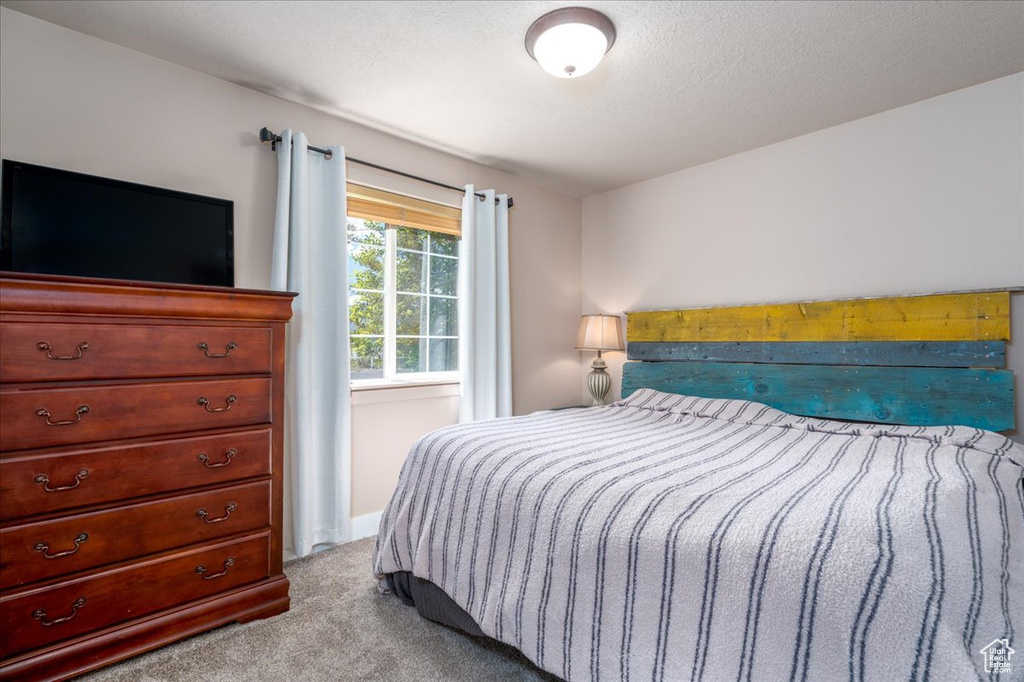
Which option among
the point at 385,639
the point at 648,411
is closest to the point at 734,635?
the point at 385,639

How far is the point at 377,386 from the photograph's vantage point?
289cm

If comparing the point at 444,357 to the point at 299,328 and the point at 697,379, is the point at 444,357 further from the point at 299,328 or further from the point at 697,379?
the point at 697,379

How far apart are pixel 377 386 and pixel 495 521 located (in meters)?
1.50

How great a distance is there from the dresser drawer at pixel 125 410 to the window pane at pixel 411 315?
1.18 metres

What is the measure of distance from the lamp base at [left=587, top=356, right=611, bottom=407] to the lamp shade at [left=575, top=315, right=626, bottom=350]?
0.19 metres

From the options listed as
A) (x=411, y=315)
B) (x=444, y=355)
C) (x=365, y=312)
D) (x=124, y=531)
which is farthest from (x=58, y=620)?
(x=444, y=355)

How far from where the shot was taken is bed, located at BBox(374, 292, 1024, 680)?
0.97 metres

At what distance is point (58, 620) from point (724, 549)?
6.66ft

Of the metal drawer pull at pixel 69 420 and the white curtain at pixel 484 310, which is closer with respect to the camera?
the metal drawer pull at pixel 69 420

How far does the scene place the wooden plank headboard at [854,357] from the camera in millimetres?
2277

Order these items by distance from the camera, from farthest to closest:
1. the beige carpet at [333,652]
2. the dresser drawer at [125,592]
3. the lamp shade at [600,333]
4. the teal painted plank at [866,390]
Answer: the lamp shade at [600,333] → the teal painted plank at [866,390] → the beige carpet at [333,652] → the dresser drawer at [125,592]

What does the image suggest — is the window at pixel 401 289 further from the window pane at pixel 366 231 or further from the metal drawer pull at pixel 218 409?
the metal drawer pull at pixel 218 409

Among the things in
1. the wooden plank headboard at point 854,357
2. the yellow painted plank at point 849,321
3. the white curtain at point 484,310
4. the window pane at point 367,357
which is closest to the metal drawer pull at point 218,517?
the window pane at point 367,357

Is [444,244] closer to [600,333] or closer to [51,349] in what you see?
[600,333]
